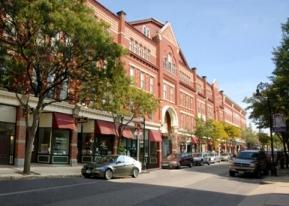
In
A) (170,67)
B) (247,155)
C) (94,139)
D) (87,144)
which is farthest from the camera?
(170,67)

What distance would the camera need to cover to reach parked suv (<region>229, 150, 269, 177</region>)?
28.8 metres

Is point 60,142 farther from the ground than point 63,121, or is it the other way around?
point 63,121

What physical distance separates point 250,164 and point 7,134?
16238 mm

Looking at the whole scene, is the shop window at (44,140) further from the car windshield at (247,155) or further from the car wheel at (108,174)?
the car windshield at (247,155)

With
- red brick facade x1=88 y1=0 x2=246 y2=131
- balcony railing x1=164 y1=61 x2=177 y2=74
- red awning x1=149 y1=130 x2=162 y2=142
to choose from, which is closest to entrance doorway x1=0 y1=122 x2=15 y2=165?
red brick facade x1=88 y1=0 x2=246 y2=131

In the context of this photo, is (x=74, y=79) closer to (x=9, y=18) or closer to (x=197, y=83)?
(x=9, y=18)

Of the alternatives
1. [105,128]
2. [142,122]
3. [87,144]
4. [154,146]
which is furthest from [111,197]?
[154,146]

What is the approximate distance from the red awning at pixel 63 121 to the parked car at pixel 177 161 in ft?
38.3

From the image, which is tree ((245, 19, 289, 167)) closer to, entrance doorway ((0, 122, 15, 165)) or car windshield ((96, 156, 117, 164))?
car windshield ((96, 156, 117, 164))

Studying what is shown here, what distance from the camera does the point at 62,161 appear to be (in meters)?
32.8

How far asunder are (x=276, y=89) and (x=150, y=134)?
1839 centimetres

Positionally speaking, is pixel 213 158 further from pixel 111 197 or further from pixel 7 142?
pixel 111 197

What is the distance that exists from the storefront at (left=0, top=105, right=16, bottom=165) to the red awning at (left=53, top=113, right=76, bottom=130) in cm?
357

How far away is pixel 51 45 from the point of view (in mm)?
23750
